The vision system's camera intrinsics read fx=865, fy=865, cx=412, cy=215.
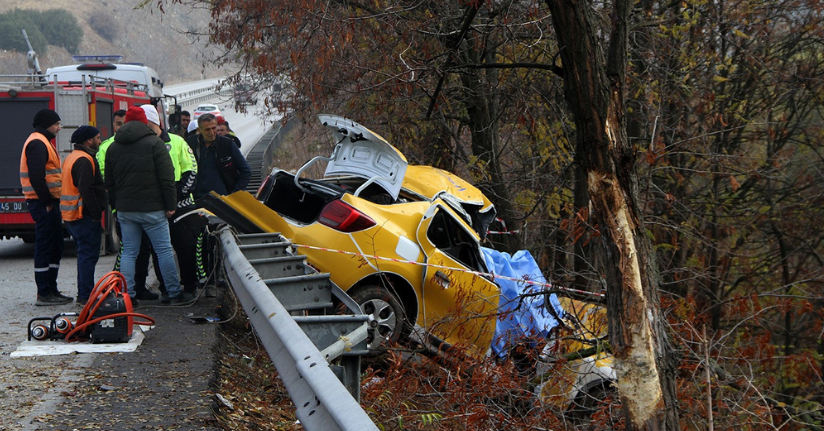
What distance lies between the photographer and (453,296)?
7602 mm

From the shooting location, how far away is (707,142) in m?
11.1

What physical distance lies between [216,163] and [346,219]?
320cm

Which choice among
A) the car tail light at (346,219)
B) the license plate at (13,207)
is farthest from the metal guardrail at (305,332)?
the license plate at (13,207)

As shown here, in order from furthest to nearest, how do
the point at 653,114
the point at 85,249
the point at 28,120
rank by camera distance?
the point at 28,120 < the point at 653,114 < the point at 85,249

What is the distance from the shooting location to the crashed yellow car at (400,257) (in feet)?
23.8

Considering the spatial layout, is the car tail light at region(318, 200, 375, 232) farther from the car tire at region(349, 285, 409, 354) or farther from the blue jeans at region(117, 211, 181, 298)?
the blue jeans at region(117, 211, 181, 298)

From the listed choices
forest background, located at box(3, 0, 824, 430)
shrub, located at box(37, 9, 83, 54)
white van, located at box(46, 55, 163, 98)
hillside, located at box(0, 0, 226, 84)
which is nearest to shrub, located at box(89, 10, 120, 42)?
hillside, located at box(0, 0, 226, 84)

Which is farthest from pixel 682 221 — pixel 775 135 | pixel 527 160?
pixel 775 135

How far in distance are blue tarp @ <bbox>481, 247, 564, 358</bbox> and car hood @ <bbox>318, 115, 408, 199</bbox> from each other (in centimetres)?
113

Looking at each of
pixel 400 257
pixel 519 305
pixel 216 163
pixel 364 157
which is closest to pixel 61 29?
pixel 216 163

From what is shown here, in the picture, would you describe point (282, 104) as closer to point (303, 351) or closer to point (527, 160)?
point (527, 160)

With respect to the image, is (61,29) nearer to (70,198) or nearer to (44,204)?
(44,204)

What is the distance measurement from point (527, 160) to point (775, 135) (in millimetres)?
4288

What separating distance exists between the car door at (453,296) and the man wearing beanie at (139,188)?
8.06ft
